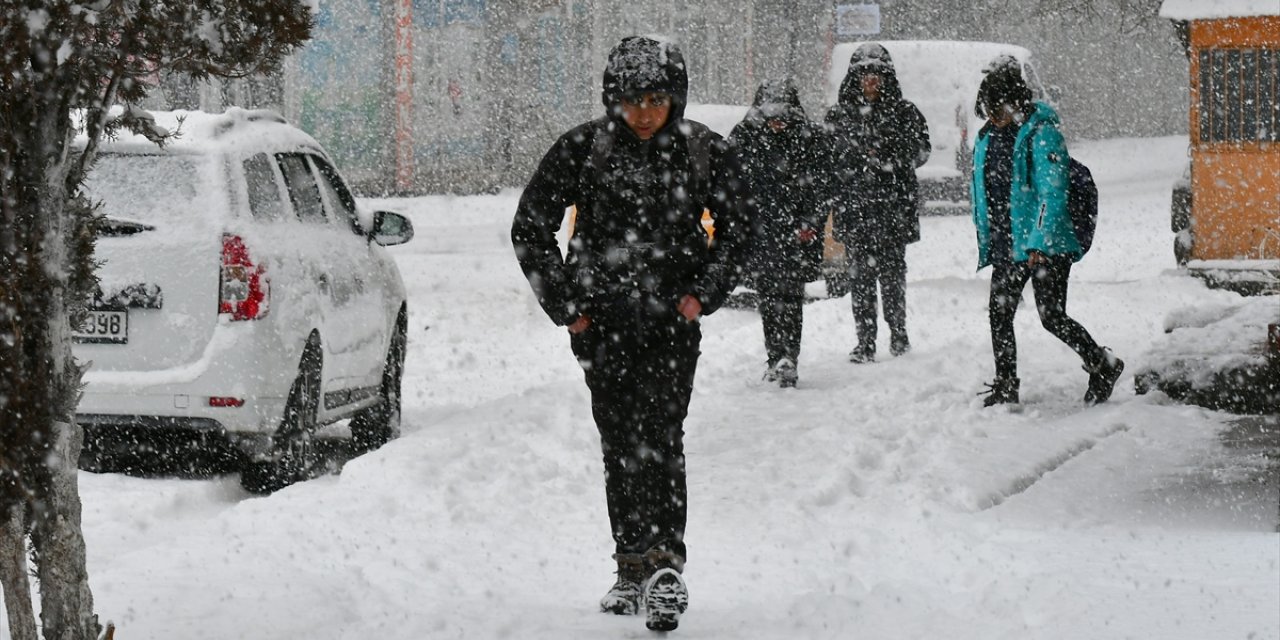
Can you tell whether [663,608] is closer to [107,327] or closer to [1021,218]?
[107,327]

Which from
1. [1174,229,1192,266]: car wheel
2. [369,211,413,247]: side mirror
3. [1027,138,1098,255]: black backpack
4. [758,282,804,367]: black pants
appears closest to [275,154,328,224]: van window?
[369,211,413,247]: side mirror

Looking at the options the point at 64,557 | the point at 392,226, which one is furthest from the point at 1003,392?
the point at 64,557

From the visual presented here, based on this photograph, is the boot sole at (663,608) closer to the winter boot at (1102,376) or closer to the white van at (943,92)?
the winter boot at (1102,376)

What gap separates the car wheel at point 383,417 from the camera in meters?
9.91

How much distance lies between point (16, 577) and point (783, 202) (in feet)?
25.7

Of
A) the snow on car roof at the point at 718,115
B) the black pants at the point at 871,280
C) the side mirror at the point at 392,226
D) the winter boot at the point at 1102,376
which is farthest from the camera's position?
the snow on car roof at the point at 718,115

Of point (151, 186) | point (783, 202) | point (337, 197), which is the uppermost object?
point (151, 186)

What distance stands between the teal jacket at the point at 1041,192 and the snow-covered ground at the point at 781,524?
92 cm

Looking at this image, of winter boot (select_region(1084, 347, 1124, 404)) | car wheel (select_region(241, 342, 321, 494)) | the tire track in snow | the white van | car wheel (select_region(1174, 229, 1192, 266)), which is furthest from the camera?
the white van

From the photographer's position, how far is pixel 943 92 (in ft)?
89.4

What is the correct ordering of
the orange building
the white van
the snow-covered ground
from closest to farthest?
the snow-covered ground, the orange building, the white van

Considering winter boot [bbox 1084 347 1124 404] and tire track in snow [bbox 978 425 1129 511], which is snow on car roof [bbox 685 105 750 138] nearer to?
winter boot [bbox 1084 347 1124 404]

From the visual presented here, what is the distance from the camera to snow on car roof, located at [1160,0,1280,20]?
50.1ft

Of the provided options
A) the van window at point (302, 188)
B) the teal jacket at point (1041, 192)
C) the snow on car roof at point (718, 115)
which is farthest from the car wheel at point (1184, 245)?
the van window at point (302, 188)
